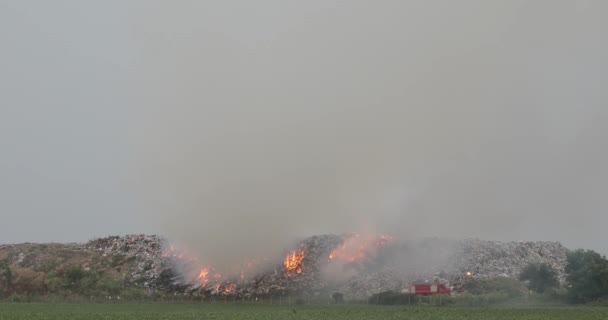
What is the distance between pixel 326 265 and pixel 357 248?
6.52 metres

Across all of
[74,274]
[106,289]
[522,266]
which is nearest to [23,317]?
[106,289]

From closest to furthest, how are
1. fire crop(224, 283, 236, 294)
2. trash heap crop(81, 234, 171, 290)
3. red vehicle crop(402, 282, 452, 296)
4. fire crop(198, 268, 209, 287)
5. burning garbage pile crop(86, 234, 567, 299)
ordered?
red vehicle crop(402, 282, 452, 296) < fire crop(224, 283, 236, 294) < burning garbage pile crop(86, 234, 567, 299) < fire crop(198, 268, 209, 287) < trash heap crop(81, 234, 171, 290)

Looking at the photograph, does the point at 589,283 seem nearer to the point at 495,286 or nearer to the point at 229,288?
the point at 495,286

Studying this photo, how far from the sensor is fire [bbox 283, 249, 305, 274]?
89819 mm

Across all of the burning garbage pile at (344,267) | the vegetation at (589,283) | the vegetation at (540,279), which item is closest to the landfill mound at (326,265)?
the burning garbage pile at (344,267)

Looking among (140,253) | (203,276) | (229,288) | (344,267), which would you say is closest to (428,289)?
(344,267)

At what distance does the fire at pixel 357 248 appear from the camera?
91.6 metres

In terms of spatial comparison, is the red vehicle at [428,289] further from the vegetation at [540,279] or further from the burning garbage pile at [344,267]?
the vegetation at [540,279]

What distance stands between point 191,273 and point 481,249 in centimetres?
4644

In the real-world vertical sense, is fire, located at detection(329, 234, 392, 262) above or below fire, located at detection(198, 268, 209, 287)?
above

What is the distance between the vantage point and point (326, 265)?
8988cm

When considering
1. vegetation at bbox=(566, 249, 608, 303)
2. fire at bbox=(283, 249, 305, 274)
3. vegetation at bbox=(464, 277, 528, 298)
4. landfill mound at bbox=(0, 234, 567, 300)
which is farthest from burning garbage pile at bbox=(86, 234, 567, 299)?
vegetation at bbox=(566, 249, 608, 303)

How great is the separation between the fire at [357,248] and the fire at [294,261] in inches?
190

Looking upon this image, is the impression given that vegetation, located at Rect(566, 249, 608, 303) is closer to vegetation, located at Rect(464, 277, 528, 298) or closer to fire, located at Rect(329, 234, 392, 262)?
vegetation, located at Rect(464, 277, 528, 298)
